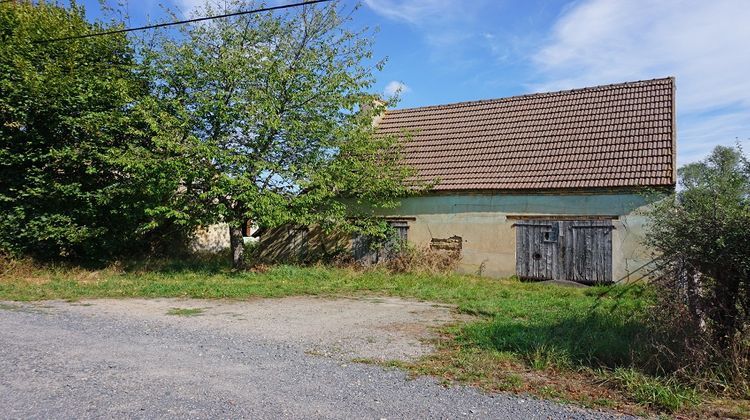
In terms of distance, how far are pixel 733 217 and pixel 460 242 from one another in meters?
11.1

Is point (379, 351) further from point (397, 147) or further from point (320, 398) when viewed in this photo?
point (397, 147)

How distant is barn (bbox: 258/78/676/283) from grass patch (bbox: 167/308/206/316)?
26.3 feet

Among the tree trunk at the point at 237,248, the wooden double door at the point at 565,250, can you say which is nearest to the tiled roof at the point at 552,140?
the wooden double door at the point at 565,250

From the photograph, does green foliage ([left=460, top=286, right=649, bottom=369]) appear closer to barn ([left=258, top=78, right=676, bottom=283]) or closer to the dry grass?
barn ([left=258, top=78, right=676, bottom=283])

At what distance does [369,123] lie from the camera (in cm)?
1648

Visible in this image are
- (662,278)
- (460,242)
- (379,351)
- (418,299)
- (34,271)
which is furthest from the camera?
(460,242)

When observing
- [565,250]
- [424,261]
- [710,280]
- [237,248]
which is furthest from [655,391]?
[237,248]

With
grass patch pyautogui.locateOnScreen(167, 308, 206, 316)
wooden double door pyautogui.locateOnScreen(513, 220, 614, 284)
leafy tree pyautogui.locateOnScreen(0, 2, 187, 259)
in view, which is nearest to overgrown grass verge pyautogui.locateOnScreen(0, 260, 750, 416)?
wooden double door pyautogui.locateOnScreen(513, 220, 614, 284)

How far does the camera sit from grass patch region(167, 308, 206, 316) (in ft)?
30.8

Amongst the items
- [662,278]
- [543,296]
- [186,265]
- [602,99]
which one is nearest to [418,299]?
[543,296]

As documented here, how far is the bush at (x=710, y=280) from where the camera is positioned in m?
5.15

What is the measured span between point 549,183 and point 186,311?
10108 millimetres

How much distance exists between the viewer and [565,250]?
14734 millimetres

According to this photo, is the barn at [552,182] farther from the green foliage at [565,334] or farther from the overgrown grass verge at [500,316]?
the green foliage at [565,334]
